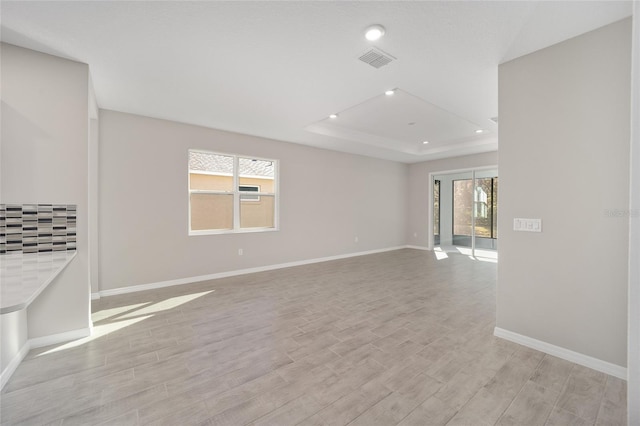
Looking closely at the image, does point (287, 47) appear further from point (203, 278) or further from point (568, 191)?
point (203, 278)

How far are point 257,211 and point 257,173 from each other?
0.79 metres

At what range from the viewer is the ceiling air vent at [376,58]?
8.07ft

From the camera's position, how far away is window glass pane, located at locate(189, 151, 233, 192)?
4.68 meters

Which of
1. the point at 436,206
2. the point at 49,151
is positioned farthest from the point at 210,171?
the point at 436,206

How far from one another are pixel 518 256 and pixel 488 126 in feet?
10.9

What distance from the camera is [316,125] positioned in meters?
4.97

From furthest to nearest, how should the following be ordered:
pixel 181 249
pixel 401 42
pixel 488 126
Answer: pixel 488 126 → pixel 181 249 → pixel 401 42

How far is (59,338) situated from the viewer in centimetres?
253

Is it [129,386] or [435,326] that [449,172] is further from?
[129,386]

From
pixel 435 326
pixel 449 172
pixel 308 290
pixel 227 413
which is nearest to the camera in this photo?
pixel 227 413

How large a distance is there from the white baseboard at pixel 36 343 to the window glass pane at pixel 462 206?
8086 millimetres

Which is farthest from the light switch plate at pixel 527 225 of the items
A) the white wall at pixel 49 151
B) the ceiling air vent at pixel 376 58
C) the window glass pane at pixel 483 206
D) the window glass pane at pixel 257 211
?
the window glass pane at pixel 483 206

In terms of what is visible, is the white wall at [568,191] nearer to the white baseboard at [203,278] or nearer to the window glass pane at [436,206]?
the white baseboard at [203,278]

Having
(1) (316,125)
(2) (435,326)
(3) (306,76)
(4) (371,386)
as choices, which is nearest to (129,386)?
(4) (371,386)
